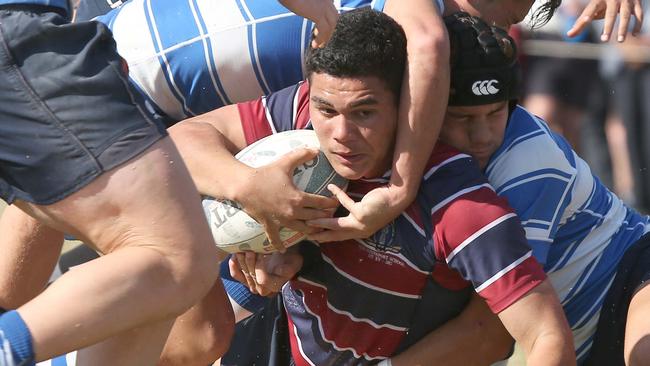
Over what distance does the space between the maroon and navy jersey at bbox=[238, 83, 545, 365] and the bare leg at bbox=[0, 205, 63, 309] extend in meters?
0.70

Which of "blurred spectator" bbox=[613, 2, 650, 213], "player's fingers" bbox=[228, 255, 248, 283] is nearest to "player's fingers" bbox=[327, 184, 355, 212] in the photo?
"player's fingers" bbox=[228, 255, 248, 283]

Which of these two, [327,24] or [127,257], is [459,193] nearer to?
[327,24]

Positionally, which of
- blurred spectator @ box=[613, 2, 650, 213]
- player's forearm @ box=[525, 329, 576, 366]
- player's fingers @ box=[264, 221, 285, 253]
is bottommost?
blurred spectator @ box=[613, 2, 650, 213]

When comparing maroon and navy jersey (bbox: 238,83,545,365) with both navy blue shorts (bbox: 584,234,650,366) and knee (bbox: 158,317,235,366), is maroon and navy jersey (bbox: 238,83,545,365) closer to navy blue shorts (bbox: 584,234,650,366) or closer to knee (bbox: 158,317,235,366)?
knee (bbox: 158,317,235,366)

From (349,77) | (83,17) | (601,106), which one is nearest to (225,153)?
(349,77)

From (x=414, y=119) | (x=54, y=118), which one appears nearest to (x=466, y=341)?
(x=414, y=119)

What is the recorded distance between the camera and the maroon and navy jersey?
11.8 ft

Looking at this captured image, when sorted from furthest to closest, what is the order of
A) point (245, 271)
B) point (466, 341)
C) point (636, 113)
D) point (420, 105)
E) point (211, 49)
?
point (636, 113) < point (211, 49) < point (245, 271) < point (466, 341) < point (420, 105)

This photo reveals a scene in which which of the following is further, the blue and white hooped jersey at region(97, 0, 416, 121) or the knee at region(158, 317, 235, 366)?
the knee at region(158, 317, 235, 366)

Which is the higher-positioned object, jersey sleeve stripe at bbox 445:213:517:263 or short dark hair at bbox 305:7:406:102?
short dark hair at bbox 305:7:406:102

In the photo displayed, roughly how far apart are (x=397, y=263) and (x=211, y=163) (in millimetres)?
617

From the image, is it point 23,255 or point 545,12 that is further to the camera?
point 545,12

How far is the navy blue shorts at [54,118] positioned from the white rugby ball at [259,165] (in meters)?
0.64

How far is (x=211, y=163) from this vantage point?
3816mm
